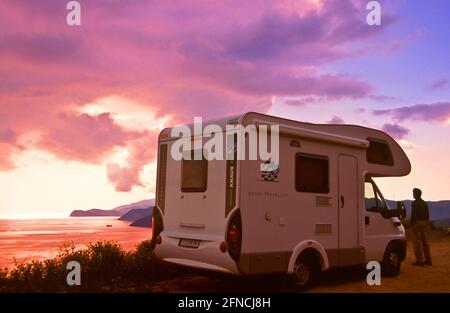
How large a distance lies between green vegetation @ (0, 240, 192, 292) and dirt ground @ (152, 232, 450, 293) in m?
0.44

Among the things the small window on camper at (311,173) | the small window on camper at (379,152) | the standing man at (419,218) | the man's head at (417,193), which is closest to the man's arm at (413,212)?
the standing man at (419,218)

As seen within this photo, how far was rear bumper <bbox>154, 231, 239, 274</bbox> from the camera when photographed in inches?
302

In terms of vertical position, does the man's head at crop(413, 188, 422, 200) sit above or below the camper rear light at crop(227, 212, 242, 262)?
above

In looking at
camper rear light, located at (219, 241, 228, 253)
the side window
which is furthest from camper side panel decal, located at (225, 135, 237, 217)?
the side window

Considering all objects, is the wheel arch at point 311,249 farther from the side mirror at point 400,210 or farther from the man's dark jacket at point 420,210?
the man's dark jacket at point 420,210

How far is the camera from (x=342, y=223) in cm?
945

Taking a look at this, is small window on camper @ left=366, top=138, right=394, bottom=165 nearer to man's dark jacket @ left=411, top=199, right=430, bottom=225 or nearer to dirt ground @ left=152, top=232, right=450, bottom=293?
dirt ground @ left=152, top=232, right=450, bottom=293

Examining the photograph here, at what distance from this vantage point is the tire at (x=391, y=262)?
35.3 feet

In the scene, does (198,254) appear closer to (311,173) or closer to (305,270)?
(305,270)

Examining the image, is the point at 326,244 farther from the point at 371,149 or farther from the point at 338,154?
the point at 371,149

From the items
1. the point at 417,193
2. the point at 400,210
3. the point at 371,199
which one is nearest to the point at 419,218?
the point at 417,193

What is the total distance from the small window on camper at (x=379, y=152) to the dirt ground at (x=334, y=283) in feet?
7.43
